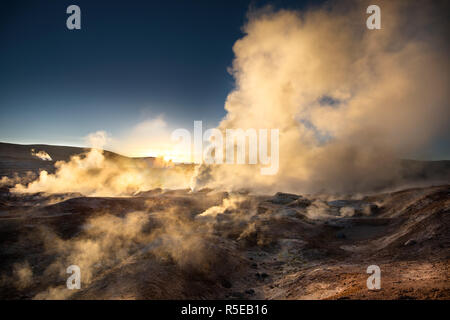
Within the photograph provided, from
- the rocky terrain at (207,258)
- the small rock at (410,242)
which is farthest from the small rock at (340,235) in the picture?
the small rock at (410,242)

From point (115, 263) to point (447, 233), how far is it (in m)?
20.7

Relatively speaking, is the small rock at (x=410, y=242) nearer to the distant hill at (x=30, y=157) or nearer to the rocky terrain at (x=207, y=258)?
the rocky terrain at (x=207, y=258)

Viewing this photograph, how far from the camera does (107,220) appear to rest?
705 inches

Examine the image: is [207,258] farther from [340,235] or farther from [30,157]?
[30,157]

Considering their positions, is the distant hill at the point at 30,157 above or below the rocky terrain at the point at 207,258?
above

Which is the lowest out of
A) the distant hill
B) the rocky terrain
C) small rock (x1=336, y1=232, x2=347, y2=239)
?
small rock (x1=336, y1=232, x2=347, y2=239)

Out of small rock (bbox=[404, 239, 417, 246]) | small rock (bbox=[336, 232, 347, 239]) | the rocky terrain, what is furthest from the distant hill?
small rock (bbox=[404, 239, 417, 246])

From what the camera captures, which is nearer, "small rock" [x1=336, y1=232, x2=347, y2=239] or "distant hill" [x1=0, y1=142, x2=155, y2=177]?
"small rock" [x1=336, y1=232, x2=347, y2=239]

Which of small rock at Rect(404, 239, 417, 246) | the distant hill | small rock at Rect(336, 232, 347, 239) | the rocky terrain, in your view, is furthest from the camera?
the distant hill

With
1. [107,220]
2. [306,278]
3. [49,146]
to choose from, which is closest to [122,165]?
[49,146]

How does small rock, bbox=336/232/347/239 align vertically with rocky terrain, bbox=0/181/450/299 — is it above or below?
below

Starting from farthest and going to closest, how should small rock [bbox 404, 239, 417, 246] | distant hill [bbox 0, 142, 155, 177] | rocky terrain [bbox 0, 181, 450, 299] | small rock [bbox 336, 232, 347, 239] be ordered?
distant hill [bbox 0, 142, 155, 177], small rock [bbox 336, 232, 347, 239], small rock [bbox 404, 239, 417, 246], rocky terrain [bbox 0, 181, 450, 299]

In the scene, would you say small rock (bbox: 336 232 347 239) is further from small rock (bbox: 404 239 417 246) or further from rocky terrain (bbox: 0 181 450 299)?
small rock (bbox: 404 239 417 246)

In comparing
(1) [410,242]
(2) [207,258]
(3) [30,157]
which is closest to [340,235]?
(1) [410,242]
